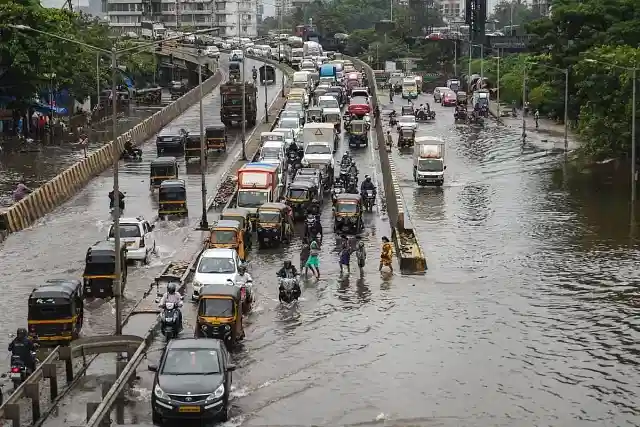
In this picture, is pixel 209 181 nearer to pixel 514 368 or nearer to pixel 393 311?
pixel 393 311

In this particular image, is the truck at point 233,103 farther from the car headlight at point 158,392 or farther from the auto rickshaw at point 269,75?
Result: the car headlight at point 158,392

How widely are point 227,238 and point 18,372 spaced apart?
14.8m

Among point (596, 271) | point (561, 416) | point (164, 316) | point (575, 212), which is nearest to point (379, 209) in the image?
point (575, 212)

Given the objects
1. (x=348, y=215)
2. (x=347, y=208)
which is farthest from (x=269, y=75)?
(x=348, y=215)

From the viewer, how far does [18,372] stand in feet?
84.0

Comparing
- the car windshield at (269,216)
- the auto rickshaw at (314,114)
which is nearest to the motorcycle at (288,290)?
the car windshield at (269,216)

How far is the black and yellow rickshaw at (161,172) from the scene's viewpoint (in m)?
55.9

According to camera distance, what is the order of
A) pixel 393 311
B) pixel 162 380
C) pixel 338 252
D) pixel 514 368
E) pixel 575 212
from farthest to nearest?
pixel 575 212, pixel 338 252, pixel 393 311, pixel 514 368, pixel 162 380

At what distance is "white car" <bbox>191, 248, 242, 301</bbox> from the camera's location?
34531 millimetres

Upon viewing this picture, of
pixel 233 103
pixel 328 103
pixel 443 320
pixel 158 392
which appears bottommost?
pixel 443 320

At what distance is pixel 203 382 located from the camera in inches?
935

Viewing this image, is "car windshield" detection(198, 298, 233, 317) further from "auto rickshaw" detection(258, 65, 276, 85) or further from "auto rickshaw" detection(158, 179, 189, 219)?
"auto rickshaw" detection(258, 65, 276, 85)

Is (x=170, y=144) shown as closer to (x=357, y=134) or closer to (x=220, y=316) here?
(x=357, y=134)

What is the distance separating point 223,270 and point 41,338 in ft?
23.4
